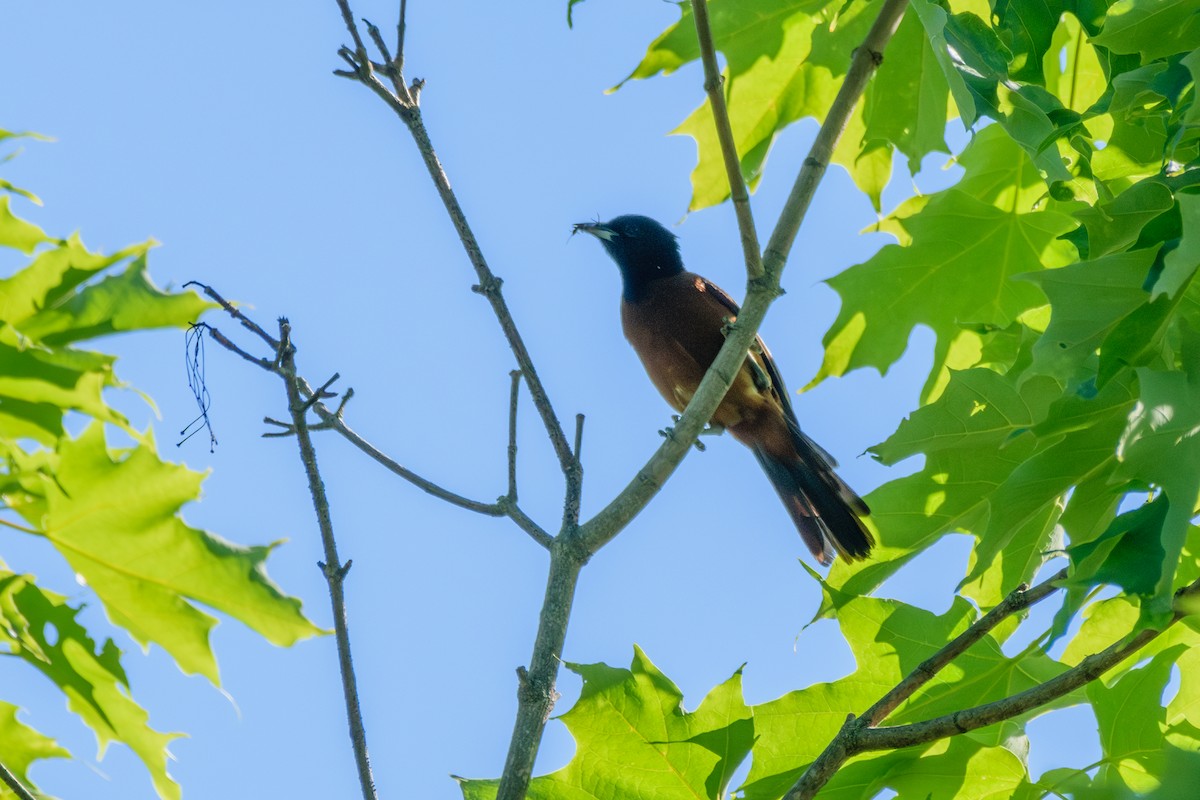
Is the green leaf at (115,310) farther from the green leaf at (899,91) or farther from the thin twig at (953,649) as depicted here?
the green leaf at (899,91)

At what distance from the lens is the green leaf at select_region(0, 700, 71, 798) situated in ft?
7.11

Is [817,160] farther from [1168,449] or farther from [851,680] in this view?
[1168,449]

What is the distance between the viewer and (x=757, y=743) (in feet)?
7.89

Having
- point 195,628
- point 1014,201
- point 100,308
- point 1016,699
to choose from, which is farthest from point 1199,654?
point 100,308

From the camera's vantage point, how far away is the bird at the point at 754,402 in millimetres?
5016

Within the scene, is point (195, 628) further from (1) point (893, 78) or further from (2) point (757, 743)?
(1) point (893, 78)

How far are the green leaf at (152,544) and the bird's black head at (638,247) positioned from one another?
4.18 metres

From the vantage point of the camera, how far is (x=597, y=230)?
6.11 metres

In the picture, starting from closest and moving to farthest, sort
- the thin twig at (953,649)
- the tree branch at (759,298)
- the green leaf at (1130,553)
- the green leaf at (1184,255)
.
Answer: the green leaf at (1184,255), the green leaf at (1130,553), the thin twig at (953,649), the tree branch at (759,298)

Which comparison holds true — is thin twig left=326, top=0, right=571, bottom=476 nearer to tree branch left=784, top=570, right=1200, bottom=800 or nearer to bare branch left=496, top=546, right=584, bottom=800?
bare branch left=496, top=546, right=584, bottom=800

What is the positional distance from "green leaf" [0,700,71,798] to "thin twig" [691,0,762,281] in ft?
5.52

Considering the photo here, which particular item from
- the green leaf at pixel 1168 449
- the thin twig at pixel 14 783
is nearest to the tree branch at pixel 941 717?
the green leaf at pixel 1168 449

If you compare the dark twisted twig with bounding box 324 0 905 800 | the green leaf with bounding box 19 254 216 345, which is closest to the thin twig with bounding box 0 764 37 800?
the green leaf with bounding box 19 254 216 345

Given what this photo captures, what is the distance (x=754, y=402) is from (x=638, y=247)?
137cm
